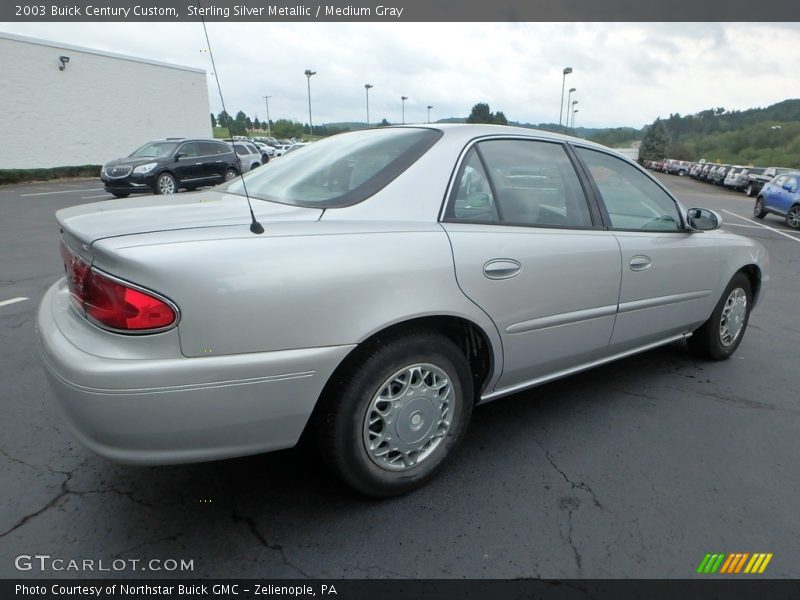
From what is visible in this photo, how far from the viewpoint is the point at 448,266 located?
2.17 m

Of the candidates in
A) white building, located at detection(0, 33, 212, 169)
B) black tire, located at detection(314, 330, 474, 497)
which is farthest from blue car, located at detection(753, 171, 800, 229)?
white building, located at detection(0, 33, 212, 169)

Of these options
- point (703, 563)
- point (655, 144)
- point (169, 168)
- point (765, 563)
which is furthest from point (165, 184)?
point (655, 144)

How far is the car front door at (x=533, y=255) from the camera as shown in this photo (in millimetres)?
2332

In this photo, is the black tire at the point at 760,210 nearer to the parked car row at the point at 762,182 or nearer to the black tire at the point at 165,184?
the parked car row at the point at 762,182

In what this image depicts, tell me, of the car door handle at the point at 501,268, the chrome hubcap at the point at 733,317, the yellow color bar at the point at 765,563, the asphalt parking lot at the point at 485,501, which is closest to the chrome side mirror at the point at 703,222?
the chrome hubcap at the point at 733,317

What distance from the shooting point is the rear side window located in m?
2.45

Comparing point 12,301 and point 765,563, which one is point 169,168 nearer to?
point 12,301

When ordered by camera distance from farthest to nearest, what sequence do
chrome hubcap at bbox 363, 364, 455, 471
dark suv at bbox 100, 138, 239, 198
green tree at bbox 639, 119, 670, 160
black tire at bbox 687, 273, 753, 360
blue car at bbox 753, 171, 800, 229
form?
1. green tree at bbox 639, 119, 670, 160
2. blue car at bbox 753, 171, 800, 229
3. dark suv at bbox 100, 138, 239, 198
4. black tire at bbox 687, 273, 753, 360
5. chrome hubcap at bbox 363, 364, 455, 471

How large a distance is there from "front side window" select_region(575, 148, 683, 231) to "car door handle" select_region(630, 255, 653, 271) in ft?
0.65

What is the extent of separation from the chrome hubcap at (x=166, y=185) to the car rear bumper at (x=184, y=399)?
12846 mm

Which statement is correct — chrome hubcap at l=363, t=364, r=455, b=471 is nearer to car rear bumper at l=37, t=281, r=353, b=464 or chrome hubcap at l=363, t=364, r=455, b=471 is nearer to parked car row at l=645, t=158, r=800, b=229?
car rear bumper at l=37, t=281, r=353, b=464

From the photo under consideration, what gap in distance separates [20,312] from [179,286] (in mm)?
3902

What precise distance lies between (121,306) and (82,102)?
83.7 ft

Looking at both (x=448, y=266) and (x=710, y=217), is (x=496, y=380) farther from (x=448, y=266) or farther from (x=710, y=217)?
(x=710, y=217)
